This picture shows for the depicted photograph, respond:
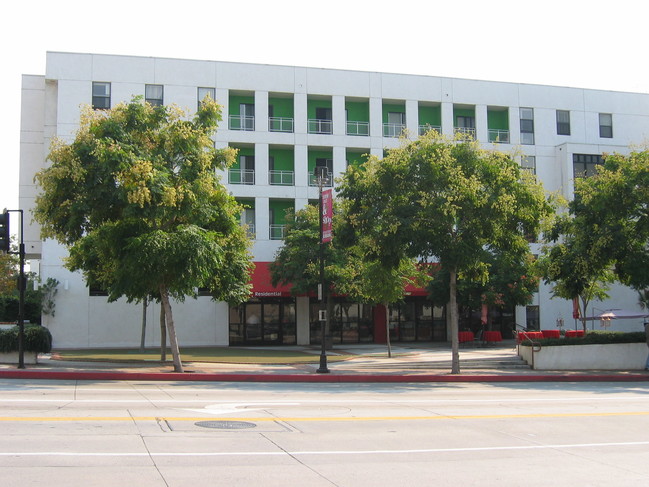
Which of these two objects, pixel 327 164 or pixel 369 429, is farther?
pixel 327 164

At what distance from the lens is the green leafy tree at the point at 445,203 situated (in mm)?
21219

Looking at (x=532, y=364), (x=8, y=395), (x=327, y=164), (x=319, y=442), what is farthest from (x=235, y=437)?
(x=327, y=164)

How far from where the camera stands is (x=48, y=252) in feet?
119

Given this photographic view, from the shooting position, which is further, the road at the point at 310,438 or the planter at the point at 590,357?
the planter at the point at 590,357

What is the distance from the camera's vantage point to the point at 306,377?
20.9 meters

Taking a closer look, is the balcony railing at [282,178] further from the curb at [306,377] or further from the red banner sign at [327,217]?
the curb at [306,377]

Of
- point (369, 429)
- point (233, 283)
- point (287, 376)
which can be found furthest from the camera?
point (233, 283)

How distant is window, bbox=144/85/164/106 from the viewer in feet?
122

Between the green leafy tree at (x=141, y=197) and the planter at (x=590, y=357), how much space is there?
480 inches

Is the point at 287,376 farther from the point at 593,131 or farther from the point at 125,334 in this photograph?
the point at 593,131

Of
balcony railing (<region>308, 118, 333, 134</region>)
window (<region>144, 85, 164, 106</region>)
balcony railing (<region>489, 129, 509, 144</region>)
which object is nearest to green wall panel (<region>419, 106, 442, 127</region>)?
balcony railing (<region>489, 129, 509, 144</region>)

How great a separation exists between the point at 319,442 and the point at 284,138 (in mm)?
30529

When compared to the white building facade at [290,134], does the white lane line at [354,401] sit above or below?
below

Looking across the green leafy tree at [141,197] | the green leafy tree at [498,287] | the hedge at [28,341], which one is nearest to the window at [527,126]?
the green leafy tree at [498,287]
